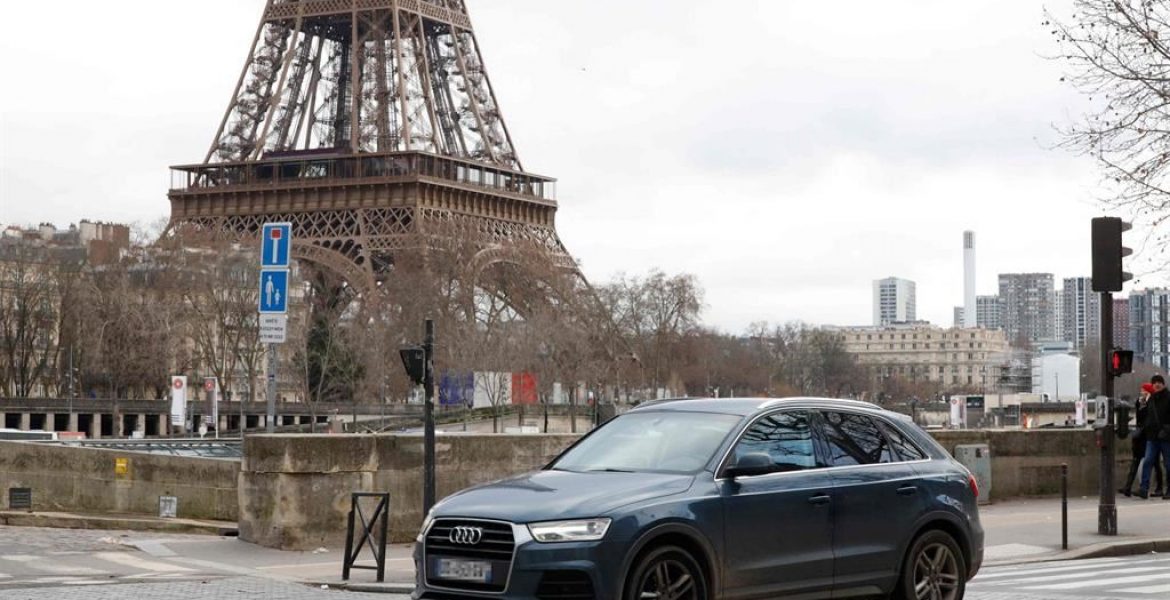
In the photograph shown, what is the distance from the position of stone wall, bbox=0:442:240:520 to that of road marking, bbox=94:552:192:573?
7.92m

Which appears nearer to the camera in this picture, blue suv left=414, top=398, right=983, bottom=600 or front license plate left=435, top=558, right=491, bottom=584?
blue suv left=414, top=398, right=983, bottom=600

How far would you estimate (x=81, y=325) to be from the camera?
100062mm

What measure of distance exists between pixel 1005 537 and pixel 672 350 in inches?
3804

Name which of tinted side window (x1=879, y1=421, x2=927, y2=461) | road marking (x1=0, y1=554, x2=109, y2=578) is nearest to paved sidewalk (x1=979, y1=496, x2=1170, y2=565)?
tinted side window (x1=879, y1=421, x2=927, y2=461)

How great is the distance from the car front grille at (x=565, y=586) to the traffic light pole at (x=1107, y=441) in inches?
472

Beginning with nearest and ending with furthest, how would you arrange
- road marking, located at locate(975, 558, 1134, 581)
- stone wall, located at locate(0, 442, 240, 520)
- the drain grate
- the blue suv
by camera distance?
the blue suv → road marking, located at locate(975, 558, 1134, 581) → stone wall, located at locate(0, 442, 240, 520) → the drain grate

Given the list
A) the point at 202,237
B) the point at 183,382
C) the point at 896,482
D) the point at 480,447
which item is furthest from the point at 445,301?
the point at 896,482

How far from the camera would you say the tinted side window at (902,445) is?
13219 mm

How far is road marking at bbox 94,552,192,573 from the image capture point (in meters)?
18.7

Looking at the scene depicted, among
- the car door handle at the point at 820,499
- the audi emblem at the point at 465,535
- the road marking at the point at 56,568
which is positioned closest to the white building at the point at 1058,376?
the road marking at the point at 56,568

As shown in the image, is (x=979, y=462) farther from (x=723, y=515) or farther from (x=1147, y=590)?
(x=723, y=515)

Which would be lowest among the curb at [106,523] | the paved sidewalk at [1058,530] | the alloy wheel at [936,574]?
the curb at [106,523]

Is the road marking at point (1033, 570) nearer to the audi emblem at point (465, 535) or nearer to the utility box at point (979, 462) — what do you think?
the utility box at point (979, 462)

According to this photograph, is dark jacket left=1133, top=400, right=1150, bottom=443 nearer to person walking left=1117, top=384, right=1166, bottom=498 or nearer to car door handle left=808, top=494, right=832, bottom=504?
person walking left=1117, top=384, right=1166, bottom=498
